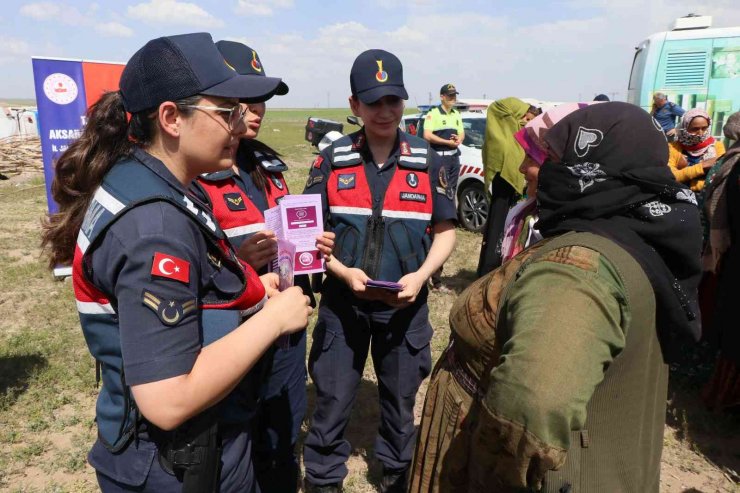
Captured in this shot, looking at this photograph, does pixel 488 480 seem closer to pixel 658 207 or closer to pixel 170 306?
pixel 658 207

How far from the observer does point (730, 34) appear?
598 centimetres

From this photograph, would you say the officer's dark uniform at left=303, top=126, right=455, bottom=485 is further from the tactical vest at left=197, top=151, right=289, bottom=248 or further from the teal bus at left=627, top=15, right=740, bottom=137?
the teal bus at left=627, top=15, right=740, bottom=137

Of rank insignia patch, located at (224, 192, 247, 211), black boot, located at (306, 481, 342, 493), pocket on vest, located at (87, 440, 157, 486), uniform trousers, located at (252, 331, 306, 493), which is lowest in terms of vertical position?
black boot, located at (306, 481, 342, 493)

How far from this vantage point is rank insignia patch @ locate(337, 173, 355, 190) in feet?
8.38

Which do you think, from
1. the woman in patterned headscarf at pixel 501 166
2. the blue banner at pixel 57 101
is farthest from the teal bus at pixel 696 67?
the blue banner at pixel 57 101

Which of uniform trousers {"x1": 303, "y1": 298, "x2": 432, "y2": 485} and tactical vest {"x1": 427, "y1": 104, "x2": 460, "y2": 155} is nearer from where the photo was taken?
uniform trousers {"x1": 303, "y1": 298, "x2": 432, "y2": 485}

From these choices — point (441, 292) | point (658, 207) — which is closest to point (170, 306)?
point (658, 207)

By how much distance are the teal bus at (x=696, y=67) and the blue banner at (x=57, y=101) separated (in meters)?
6.98

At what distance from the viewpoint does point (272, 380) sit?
2391 millimetres

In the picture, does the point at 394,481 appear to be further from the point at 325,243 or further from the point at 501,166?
the point at 501,166

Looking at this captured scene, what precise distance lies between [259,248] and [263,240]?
40mm

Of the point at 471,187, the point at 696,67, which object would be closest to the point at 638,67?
the point at 696,67

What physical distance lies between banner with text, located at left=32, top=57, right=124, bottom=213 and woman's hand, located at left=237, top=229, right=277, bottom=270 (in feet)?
16.9

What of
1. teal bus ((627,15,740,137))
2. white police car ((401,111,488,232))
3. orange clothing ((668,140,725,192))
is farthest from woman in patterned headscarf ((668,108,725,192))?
white police car ((401,111,488,232))
